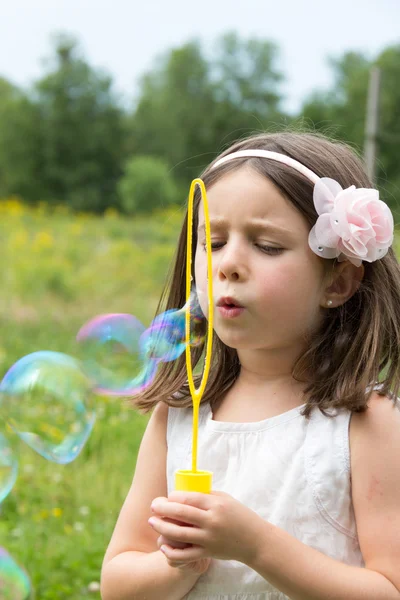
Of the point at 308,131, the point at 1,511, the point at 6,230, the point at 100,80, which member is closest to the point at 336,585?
the point at 308,131

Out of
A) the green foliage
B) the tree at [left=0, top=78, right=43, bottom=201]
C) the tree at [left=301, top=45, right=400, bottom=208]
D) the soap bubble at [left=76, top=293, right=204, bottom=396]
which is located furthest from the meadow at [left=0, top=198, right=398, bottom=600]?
the tree at [left=0, top=78, right=43, bottom=201]

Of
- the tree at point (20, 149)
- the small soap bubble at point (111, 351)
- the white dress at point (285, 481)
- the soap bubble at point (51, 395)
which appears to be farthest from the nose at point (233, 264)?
the tree at point (20, 149)

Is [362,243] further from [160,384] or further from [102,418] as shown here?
[102,418]

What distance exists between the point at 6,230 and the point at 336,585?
9748 millimetres

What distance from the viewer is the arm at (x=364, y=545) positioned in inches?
50.8

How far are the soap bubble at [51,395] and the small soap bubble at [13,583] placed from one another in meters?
0.27

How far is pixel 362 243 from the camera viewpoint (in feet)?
4.72

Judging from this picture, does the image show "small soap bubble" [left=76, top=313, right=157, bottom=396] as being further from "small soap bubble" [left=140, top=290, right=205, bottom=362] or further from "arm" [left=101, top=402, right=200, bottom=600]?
"arm" [left=101, top=402, right=200, bottom=600]

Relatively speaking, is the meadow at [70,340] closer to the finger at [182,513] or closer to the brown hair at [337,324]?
the brown hair at [337,324]

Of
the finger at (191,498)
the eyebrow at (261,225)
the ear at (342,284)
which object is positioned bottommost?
the finger at (191,498)

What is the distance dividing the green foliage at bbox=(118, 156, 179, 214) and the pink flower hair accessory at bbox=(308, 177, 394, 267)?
14.2 meters

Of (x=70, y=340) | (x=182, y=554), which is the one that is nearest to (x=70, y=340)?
(x=70, y=340)

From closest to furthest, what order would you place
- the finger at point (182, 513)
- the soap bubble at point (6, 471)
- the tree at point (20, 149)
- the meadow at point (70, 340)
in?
the finger at point (182, 513) → the soap bubble at point (6, 471) → the meadow at point (70, 340) → the tree at point (20, 149)

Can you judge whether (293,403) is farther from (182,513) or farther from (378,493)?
(182,513)
